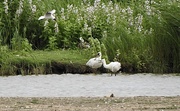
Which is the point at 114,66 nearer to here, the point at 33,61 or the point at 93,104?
the point at 33,61

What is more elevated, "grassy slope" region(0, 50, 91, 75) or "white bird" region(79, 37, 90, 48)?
"white bird" region(79, 37, 90, 48)

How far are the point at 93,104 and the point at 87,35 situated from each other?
346 inches

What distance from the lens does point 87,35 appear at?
18.8 meters

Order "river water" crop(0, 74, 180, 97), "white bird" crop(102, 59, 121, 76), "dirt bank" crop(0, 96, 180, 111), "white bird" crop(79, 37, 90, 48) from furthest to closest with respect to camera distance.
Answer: "white bird" crop(79, 37, 90, 48) < "white bird" crop(102, 59, 121, 76) < "river water" crop(0, 74, 180, 97) < "dirt bank" crop(0, 96, 180, 111)

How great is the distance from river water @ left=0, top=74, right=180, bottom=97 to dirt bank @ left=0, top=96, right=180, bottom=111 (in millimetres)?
1915

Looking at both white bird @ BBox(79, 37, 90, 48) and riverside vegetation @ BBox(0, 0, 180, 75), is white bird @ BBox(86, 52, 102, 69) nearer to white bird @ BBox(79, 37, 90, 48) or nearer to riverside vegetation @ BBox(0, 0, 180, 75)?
riverside vegetation @ BBox(0, 0, 180, 75)

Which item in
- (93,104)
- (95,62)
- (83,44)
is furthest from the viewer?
(83,44)

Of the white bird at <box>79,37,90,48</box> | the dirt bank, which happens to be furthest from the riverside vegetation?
the dirt bank

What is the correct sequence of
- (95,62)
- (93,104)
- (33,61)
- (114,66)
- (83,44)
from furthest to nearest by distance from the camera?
1. (83,44)
2. (33,61)
3. (95,62)
4. (114,66)
5. (93,104)

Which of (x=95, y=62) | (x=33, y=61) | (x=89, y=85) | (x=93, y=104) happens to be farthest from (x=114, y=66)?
(x=93, y=104)

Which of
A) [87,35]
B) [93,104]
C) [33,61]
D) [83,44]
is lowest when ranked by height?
[93,104]

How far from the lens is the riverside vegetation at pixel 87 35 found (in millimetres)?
16688

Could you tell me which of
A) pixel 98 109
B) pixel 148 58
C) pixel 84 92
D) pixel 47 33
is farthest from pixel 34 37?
pixel 98 109

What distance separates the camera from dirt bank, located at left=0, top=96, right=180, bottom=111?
9.42 meters
